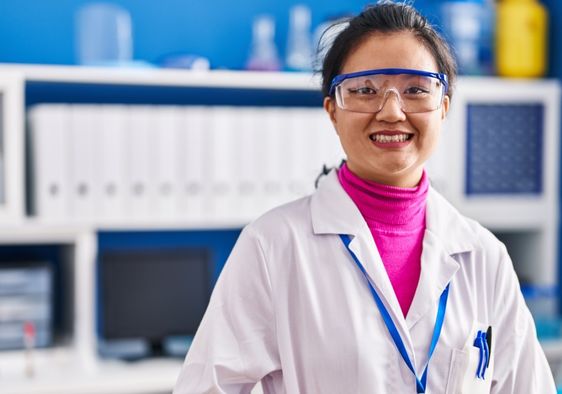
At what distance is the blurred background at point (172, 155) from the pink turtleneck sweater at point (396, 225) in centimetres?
95

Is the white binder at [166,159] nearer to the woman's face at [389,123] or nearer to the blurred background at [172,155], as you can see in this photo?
the blurred background at [172,155]

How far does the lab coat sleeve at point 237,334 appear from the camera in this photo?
49.3 inches

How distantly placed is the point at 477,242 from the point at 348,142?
0.28 meters

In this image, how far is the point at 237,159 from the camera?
256 cm

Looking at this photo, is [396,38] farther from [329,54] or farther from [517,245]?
[517,245]

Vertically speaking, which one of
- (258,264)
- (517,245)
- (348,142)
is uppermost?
(348,142)

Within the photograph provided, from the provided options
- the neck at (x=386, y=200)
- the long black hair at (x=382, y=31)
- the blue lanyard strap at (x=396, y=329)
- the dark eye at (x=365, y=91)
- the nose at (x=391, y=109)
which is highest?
the long black hair at (x=382, y=31)

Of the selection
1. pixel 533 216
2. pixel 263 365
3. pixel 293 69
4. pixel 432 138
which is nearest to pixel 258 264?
pixel 263 365

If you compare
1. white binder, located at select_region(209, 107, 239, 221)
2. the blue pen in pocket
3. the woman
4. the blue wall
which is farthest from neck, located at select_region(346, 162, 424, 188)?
the blue wall

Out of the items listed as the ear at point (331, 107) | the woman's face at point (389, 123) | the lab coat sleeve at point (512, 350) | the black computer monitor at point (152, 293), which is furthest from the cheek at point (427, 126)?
the black computer monitor at point (152, 293)

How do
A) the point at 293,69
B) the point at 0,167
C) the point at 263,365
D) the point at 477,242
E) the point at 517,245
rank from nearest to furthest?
the point at 263,365, the point at 477,242, the point at 0,167, the point at 293,69, the point at 517,245

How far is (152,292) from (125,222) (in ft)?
0.85

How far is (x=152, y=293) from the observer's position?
102 inches

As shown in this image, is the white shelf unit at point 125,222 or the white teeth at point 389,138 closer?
the white teeth at point 389,138
